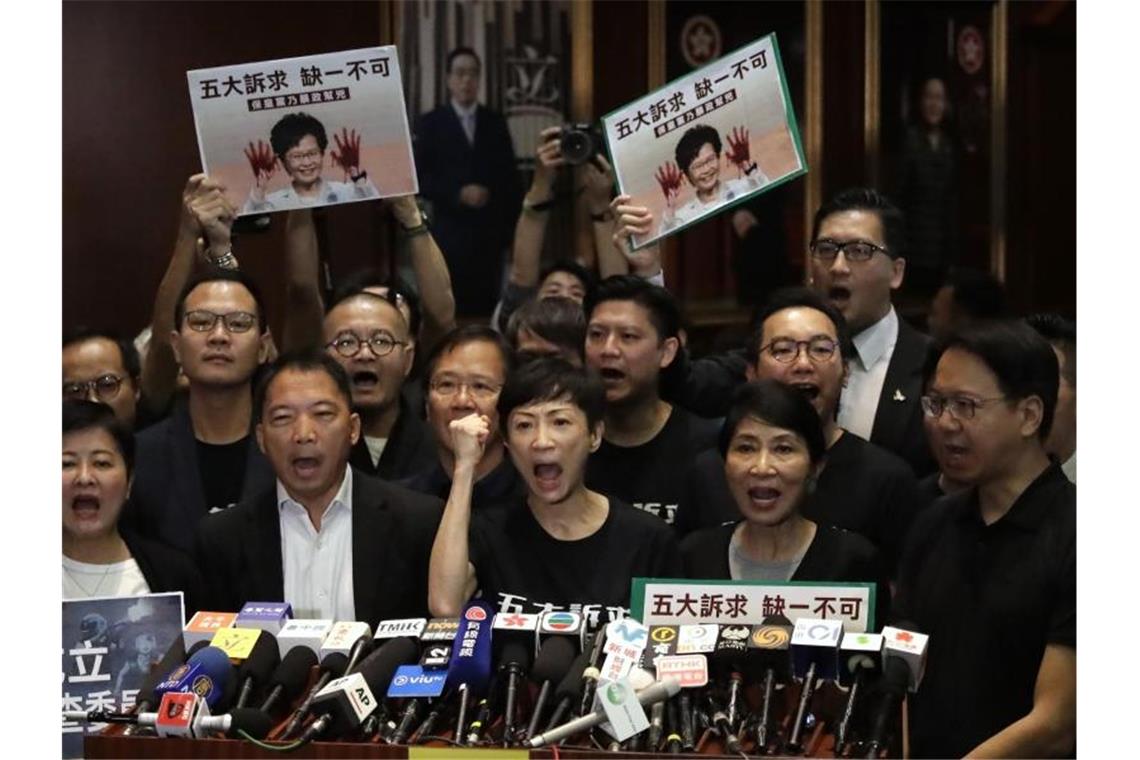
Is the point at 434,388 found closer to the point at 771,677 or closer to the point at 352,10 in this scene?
the point at 771,677

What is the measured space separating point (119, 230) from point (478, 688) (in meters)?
3.94

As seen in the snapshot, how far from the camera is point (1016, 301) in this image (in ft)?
24.3

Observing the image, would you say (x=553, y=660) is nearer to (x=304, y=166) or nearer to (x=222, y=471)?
(x=222, y=471)

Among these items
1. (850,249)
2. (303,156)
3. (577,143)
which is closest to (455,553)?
(303,156)

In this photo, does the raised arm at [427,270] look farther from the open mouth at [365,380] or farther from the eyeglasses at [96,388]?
the eyeglasses at [96,388]

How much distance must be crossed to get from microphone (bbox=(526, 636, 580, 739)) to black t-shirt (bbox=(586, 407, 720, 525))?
0.83 metres

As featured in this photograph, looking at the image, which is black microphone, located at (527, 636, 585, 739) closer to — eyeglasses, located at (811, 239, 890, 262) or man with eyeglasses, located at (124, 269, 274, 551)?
man with eyeglasses, located at (124, 269, 274, 551)

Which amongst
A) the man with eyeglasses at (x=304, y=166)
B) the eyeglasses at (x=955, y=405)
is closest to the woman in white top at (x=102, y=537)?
the man with eyeglasses at (x=304, y=166)

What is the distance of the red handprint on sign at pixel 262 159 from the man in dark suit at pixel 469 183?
7.92 feet

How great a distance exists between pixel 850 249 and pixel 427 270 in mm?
1027

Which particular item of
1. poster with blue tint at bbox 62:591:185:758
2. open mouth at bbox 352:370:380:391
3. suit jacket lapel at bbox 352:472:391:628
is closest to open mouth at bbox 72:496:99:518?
poster with blue tint at bbox 62:591:185:758

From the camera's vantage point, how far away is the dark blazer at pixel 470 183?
666cm

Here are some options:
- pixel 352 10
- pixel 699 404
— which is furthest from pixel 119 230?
pixel 699 404
